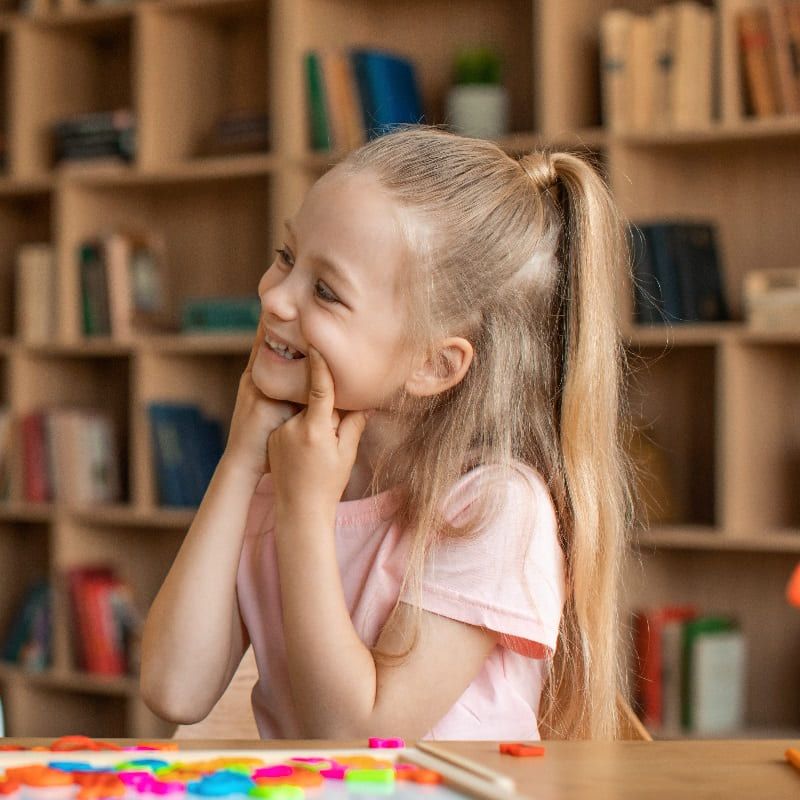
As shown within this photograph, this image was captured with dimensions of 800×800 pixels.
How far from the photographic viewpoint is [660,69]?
2.70m

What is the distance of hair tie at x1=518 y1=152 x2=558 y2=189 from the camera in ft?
4.00

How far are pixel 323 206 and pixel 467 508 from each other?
30 cm

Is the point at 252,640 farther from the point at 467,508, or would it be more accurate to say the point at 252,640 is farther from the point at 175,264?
the point at 175,264

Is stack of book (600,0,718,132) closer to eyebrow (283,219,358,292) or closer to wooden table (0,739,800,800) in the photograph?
eyebrow (283,219,358,292)

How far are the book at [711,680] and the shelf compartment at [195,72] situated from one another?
1.66 m

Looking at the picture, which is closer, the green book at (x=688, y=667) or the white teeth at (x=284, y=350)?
the white teeth at (x=284, y=350)

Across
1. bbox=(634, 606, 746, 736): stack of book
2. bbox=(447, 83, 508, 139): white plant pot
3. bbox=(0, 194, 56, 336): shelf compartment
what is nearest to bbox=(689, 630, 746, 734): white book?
bbox=(634, 606, 746, 736): stack of book

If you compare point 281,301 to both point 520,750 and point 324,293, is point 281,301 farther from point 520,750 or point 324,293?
point 520,750

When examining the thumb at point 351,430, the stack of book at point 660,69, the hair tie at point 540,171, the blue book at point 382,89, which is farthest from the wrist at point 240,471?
the blue book at point 382,89

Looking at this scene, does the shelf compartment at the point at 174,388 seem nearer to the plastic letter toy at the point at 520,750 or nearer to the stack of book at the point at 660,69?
the stack of book at the point at 660,69

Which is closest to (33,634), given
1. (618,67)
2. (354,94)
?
(354,94)

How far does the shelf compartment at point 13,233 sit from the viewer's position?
12.4 feet

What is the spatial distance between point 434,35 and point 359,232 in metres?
2.24

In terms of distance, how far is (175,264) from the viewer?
3.64 meters
